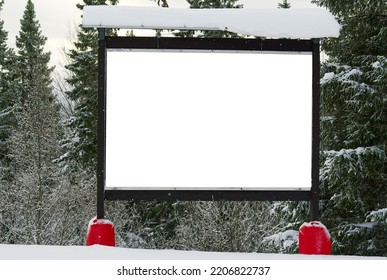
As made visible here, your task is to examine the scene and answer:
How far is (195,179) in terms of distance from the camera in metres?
6.75

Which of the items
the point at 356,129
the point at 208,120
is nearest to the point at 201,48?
the point at 208,120

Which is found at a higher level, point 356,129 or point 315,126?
point 315,126

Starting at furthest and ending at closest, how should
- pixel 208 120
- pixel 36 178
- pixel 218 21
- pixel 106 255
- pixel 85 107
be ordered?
pixel 85 107, pixel 36 178, pixel 208 120, pixel 218 21, pixel 106 255

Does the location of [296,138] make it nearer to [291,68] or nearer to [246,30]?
[291,68]

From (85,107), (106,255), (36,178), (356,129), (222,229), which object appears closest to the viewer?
(106,255)

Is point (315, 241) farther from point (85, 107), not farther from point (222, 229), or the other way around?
point (85, 107)

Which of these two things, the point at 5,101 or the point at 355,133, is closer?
the point at 355,133

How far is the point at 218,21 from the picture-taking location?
6508 mm

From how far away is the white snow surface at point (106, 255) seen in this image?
5.88 meters

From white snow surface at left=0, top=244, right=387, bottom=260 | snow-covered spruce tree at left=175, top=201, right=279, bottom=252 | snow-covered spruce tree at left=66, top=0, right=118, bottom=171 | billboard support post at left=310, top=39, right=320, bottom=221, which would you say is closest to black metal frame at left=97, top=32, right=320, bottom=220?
billboard support post at left=310, top=39, right=320, bottom=221

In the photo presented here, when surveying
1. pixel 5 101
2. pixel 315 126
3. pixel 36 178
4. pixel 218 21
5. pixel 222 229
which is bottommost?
pixel 222 229

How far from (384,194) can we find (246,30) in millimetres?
9073

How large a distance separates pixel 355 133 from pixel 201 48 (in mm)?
7804
